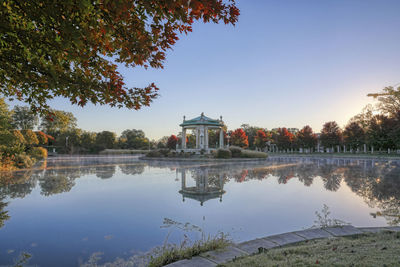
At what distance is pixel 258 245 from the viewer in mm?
3451

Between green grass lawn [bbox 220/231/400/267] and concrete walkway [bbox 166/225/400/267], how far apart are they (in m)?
0.18

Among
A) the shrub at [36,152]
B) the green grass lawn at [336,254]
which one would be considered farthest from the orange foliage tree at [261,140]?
the green grass lawn at [336,254]

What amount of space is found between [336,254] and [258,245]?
100 centimetres

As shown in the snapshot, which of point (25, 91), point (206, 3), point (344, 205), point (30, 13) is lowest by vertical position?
point (344, 205)

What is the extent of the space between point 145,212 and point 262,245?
126 inches

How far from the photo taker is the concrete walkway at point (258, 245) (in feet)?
9.39

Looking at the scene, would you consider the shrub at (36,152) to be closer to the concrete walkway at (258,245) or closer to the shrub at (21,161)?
the shrub at (21,161)

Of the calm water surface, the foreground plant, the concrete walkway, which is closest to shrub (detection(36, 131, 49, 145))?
the calm water surface

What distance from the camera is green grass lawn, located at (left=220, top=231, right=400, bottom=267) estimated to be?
104 inches

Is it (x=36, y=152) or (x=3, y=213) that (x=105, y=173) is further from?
(x=36, y=152)

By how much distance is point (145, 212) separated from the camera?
5.72m

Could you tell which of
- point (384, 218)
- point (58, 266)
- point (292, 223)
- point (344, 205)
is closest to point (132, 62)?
point (58, 266)

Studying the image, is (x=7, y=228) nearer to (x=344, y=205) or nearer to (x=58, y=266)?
(x=58, y=266)

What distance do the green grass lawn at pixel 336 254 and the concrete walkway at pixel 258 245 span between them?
18 centimetres
